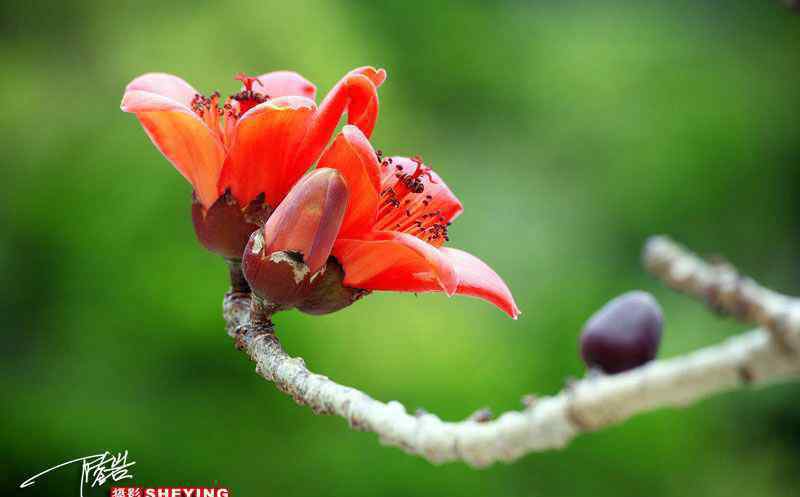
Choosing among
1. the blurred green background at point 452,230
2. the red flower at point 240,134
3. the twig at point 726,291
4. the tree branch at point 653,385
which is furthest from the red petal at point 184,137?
the blurred green background at point 452,230

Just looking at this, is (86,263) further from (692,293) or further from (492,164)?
(692,293)

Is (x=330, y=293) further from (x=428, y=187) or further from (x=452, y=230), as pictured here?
(x=452, y=230)

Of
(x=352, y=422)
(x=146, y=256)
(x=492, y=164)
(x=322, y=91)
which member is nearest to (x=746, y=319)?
(x=352, y=422)

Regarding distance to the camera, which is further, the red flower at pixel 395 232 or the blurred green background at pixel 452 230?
the blurred green background at pixel 452 230

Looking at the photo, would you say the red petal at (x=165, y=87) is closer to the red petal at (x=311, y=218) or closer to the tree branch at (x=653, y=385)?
the red petal at (x=311, y=218)

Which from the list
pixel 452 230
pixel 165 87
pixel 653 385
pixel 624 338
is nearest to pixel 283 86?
pixel 165 87

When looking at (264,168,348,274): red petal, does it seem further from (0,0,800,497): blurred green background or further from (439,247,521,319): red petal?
(0,0,800,497): blurred green background
